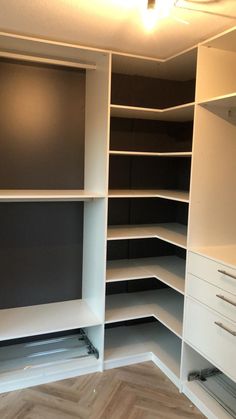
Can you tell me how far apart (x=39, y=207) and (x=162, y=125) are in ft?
4.32

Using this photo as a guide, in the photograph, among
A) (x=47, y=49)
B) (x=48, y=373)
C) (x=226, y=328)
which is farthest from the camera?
(x=48, y=373)

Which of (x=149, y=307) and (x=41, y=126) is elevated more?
(x=41, y=126)

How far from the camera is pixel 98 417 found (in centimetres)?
212

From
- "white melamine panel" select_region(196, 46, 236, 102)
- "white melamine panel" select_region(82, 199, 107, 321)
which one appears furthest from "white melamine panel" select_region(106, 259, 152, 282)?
"white melamine panel" select_region(196, 46, 236, 102)

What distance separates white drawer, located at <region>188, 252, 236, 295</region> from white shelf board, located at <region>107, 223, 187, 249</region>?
0.16 m

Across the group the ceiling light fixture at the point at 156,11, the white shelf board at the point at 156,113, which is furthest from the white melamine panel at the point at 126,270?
the ceiling light fixture at the point at 156,11

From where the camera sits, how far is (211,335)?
2.02 meters

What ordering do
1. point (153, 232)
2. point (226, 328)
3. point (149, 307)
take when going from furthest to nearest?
point (149, 307) < point (153, 232) < point (226, 328)

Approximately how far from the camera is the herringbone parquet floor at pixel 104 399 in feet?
7.04

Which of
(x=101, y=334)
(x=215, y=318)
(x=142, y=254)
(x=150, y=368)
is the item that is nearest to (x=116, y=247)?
(x=142, y=254)

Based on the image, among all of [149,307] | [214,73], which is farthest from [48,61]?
[149,307]

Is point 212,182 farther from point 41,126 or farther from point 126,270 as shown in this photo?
point 41,126

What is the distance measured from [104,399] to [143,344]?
0.64 meters

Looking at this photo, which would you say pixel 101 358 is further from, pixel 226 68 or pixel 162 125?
pixel 226 68
